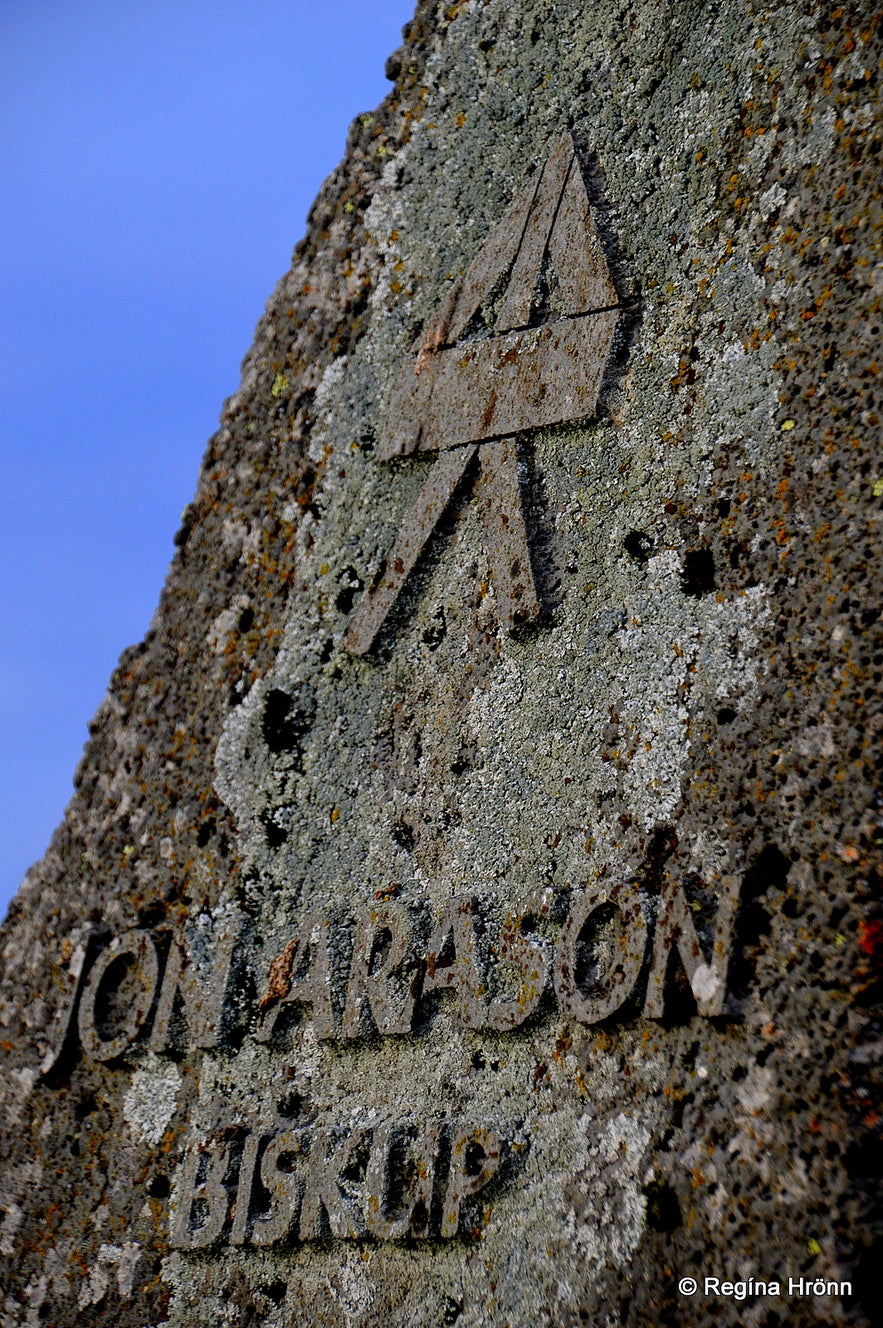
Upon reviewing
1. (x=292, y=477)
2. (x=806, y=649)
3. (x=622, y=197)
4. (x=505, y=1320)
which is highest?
(x=622, y=197)

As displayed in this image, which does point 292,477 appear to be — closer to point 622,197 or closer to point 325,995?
point 622,197

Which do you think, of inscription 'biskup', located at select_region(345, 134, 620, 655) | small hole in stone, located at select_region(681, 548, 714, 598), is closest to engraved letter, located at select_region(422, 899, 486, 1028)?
inscription 'biskup', located at select_region(345, 134, 620, 655)

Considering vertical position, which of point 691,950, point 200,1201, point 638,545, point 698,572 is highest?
point 638,545

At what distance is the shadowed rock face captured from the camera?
6.31ft

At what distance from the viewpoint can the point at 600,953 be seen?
2152 mm

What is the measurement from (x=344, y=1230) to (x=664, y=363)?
170cm

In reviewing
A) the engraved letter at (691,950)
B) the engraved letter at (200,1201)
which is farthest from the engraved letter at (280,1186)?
the engraved letter at (691,950)

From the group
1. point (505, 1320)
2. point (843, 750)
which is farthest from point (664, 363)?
point (505, 1320)

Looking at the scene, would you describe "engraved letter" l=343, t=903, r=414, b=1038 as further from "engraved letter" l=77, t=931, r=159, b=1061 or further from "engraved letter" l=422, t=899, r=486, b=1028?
"engraved letter" l=77, t=931, r=159, b=1061

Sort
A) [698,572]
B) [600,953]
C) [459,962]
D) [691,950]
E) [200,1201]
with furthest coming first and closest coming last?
[200,1201] < [459,962] < [698,572] < [600,953] < [691,950]

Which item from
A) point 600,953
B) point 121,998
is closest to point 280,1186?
point 121,998

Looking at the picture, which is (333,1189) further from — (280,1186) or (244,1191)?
(244,1191)

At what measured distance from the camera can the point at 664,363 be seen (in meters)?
2.46

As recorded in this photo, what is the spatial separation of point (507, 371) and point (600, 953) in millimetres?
1215
